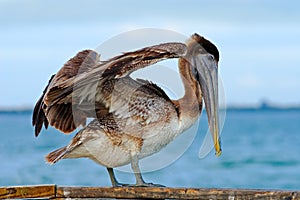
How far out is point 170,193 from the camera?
5.26m

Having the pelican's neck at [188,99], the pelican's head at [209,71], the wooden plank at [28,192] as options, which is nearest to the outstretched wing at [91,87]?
the pelican's head at [209,71]

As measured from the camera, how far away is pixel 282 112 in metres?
143

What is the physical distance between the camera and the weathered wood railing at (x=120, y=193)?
16.8 feet

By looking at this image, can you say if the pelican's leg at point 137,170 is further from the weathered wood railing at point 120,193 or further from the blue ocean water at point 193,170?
the blue ocean water at point 193,170

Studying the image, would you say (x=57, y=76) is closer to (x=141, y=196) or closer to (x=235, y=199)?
(x=141, y=196)

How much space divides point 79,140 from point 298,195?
2022 millimetres

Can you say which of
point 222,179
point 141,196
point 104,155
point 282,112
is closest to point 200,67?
point 104,155

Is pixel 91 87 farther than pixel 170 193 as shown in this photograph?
Yes

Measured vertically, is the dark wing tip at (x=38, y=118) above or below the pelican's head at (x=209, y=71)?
below

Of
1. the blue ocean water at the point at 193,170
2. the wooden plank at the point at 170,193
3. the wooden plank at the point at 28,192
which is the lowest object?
the blue ocean water at the point at 193,170

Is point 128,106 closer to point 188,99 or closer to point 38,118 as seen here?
point 188,99

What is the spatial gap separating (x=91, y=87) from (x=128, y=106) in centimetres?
31

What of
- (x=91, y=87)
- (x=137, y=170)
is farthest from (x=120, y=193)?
(x=91, y=87)

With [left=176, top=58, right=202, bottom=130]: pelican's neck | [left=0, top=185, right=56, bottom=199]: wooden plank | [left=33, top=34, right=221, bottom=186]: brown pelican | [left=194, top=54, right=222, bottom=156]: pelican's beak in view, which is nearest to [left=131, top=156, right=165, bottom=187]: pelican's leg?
[left=33, top=34, right=221, bottom=186]: brown pelican
